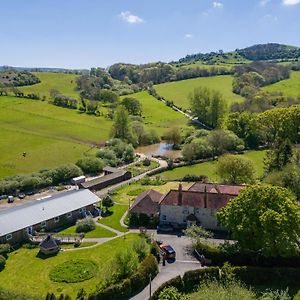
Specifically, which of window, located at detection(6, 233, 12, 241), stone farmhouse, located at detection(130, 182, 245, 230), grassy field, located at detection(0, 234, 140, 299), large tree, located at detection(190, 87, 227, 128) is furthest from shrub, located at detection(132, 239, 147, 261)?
large tree, located at detection(190, 87, 227, 128)

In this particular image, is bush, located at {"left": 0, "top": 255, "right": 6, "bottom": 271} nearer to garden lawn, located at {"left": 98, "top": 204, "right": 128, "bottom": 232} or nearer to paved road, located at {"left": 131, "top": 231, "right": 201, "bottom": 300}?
garden lawn, located at {"left": 98, "top": 204, "right": 128, "bottom": 232}

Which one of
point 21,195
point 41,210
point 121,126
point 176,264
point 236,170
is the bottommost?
point 21,195

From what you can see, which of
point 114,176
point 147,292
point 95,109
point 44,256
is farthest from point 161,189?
point 95,109

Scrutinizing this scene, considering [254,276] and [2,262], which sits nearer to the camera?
[254,276]

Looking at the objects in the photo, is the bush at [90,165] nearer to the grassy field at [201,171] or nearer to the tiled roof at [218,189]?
the grassy field at [201,171]

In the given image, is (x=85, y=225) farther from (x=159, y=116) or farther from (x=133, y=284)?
(x=159, y=116)

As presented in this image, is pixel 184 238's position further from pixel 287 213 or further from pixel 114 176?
pixel 114 176

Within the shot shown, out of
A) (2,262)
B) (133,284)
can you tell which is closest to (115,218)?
(2,262)

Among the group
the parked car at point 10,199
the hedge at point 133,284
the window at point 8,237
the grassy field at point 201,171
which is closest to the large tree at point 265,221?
the hedge at point 133,284
